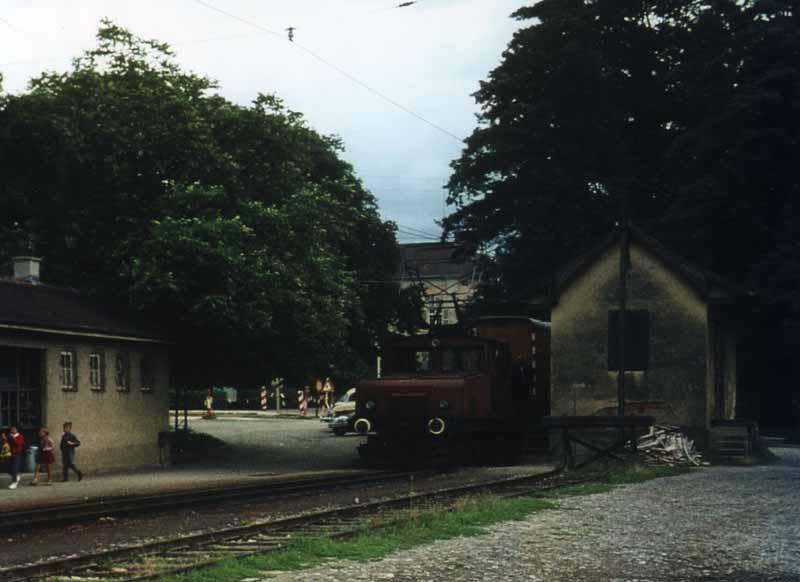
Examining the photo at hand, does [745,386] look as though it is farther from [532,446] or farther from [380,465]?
[380,465]

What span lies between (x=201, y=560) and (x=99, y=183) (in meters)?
25.3

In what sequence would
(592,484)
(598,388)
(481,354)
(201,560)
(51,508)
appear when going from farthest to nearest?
(598,388)
(481,354)
(592,484)
(51,508)
(201,560)

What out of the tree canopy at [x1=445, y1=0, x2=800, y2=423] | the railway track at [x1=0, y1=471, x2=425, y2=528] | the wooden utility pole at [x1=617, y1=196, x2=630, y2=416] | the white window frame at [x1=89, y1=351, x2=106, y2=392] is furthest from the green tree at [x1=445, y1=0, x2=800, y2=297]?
the railway track at [x1=0, y1=471, x2=425, y2=528]

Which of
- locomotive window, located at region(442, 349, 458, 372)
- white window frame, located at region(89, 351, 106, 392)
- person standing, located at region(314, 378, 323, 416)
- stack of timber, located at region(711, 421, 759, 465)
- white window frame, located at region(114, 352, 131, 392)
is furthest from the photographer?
person standing, located at region(314, 378, 323, 416)

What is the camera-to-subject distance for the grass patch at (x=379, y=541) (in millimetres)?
12727

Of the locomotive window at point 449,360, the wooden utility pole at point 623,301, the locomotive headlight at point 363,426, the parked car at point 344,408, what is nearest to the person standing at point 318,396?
the parked car at point 344,408

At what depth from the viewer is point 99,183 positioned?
123 feet

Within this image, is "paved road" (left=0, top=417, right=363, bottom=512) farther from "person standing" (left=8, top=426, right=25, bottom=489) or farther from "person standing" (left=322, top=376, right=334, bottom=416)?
"person standing" (left=322, top=376, right=334, bottom=416)

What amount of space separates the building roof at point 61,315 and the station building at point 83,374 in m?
0.03

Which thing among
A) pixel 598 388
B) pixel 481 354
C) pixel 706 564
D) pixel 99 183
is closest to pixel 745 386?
pixel 598 388

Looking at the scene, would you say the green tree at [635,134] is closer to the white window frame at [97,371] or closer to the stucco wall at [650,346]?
the stucco wall at [650,346]

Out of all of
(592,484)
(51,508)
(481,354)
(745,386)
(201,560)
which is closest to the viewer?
(201,560)

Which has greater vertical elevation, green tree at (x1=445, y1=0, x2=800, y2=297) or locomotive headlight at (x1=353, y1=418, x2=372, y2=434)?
green tree at (x1=445, y1=0, x2=800, y2=297)

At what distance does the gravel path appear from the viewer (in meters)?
12.8
